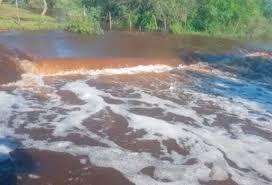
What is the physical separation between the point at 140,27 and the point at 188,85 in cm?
1471

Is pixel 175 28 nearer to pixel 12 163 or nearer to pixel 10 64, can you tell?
pixel 10 64

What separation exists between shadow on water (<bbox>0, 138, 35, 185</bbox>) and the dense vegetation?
645 inches

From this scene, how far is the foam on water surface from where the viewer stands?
33.3ft

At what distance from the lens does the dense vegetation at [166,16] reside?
29141mm

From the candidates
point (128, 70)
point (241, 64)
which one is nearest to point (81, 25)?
point (128, 70)

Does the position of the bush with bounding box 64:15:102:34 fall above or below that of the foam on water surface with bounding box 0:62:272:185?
above

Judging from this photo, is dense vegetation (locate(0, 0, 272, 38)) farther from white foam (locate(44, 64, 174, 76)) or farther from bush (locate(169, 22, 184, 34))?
white foam (locate(44, 64, 174, 76))

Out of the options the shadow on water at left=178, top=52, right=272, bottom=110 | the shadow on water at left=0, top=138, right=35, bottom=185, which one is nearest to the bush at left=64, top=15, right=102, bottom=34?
the shadow on water at left=178, top=52, right=272, bottom=110

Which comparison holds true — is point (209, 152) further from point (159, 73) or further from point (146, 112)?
point (159, 73)

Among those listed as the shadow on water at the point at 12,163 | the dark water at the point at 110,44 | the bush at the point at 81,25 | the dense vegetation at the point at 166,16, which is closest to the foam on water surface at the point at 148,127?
the shadow on water at the point at 12,163

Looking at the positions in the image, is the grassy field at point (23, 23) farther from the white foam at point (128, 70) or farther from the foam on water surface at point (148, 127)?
the foam on water surface at point (148, 127)

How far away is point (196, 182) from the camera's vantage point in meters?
9.52

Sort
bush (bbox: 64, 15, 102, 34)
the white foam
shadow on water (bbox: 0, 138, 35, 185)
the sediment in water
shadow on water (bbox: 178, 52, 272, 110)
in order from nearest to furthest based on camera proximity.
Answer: shadow on water (bbox: 0, 138, 35, 185), the sediment in water, shadow on water (bbox: 178, 52, 272, 110), the white foam, bush (bbox: 64, 15, 102, 34)

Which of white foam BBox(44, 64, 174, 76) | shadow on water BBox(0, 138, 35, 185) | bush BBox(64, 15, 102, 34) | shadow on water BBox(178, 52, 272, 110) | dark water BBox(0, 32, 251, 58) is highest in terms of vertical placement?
bush BBox(64, 15, 102, 34)
